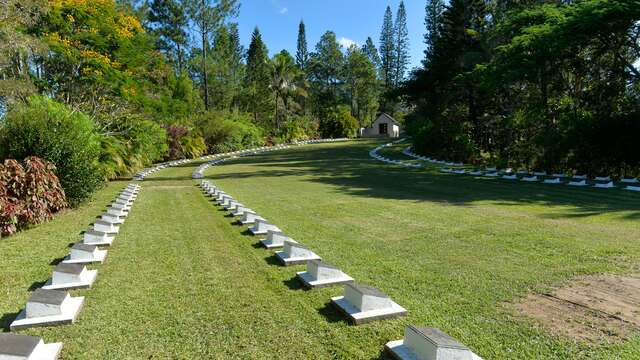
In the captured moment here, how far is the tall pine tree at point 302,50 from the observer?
219 feet

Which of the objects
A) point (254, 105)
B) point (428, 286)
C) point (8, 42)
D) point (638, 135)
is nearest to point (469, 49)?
point (638, 135)

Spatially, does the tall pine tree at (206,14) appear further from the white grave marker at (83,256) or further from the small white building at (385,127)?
the white grave marker at (83,256)

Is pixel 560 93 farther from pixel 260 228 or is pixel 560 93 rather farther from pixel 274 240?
pixel 274 240

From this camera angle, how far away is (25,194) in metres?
7.43

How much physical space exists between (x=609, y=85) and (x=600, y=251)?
11233mm

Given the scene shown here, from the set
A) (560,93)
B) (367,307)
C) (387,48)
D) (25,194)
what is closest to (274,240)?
(367,307)

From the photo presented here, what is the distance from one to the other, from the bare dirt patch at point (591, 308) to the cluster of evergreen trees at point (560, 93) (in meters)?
9.81

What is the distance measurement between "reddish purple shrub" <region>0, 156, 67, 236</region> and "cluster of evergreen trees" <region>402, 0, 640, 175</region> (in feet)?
43.2

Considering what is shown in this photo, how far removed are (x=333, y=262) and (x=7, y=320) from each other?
2984 millimetres

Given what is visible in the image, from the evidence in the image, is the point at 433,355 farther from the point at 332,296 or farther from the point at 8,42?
the point at 8,42

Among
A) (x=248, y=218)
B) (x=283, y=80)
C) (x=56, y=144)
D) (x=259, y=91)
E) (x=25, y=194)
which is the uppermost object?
(x=283, y=80)

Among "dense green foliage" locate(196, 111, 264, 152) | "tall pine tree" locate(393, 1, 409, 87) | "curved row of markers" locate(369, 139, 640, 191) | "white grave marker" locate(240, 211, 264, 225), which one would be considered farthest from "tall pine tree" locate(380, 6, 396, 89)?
"white grave marker" locate(240, 211, 264, 225)

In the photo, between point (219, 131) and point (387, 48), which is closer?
point (219, 131)

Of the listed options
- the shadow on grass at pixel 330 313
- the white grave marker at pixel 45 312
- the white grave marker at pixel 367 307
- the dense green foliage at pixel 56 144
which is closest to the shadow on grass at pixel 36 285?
the white grave marker at pixel 45 312
